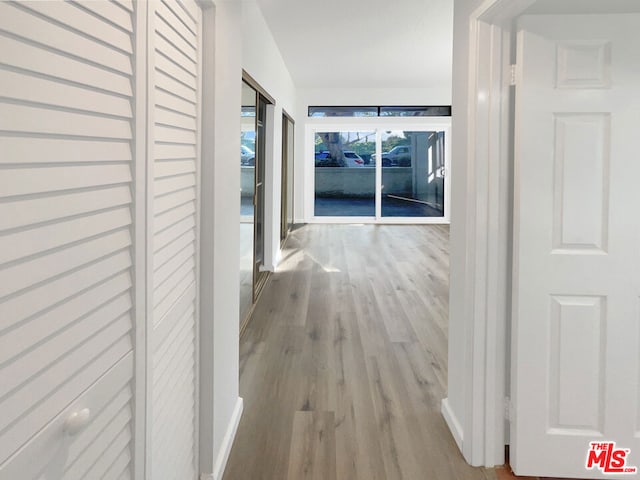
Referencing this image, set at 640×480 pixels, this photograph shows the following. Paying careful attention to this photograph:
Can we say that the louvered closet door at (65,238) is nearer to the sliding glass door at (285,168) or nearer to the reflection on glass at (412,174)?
the sliding glass door at (285,168)

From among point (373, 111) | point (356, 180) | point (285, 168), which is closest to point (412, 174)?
point (356, 180)

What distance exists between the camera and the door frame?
6.59 ft

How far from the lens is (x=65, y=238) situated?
0.84m

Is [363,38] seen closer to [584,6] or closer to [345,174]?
[584,6]

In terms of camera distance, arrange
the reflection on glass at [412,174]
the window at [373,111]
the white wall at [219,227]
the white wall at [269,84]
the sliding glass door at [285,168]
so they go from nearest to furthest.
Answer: the white wall at [219,227]
the white wall at [269,84]
the sliding glass door at [285,168]
the window at [373,111]
the reflection on glass at [412,174]

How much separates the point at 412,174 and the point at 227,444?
8537mm

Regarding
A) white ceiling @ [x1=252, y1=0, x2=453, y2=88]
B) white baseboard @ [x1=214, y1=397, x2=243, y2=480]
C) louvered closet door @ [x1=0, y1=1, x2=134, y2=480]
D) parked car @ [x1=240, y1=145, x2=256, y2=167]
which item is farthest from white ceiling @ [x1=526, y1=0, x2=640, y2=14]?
white ceiling @ [x1=252, y1=0, x2=453, y2=88]

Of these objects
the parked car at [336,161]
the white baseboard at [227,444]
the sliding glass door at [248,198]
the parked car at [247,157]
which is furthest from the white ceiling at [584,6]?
the parked car at [336,161]

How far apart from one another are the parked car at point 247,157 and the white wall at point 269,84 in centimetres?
60

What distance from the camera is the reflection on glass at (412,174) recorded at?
9.95 metres

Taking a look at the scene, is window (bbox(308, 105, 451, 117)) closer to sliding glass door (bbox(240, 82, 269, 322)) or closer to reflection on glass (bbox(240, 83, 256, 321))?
sliding glass door (bbox(240, 82, 269, 322))

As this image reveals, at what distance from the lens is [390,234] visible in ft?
28.8

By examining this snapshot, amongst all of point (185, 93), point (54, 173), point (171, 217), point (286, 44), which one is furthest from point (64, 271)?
point (286, 44)

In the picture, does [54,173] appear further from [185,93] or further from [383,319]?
[383,319]
